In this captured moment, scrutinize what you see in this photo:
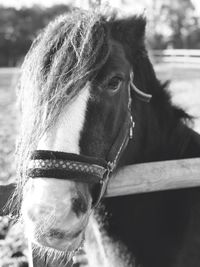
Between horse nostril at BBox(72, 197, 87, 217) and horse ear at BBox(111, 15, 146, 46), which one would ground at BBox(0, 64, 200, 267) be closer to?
horse ear at BBox(111, 15, 146, 46)

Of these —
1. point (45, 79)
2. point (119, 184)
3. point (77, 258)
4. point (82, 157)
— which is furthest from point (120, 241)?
point (77, 258)

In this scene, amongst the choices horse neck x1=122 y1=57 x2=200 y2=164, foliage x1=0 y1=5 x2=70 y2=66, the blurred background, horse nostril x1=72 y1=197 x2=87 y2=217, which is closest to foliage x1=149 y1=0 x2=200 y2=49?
the blurred background

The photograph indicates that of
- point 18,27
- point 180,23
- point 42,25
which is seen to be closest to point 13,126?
point 18,27

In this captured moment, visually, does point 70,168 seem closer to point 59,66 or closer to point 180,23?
point 59,66

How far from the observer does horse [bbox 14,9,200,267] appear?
1976 mm

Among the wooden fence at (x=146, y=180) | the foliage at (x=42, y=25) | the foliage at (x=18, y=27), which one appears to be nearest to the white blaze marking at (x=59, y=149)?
the wooden fence at (x=146, y=180)

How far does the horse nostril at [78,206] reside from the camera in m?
1.95

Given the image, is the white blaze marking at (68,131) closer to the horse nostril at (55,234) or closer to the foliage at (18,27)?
the horse nostril at (55,234)

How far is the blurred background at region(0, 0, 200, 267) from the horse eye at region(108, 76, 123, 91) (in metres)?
0.71

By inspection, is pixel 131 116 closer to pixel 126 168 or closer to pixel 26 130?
pixel 126 168

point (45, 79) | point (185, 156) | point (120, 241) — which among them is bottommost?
point (120, 241)

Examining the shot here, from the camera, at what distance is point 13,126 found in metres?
11.4

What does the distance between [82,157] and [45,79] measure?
1.79ft

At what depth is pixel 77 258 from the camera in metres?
4.48
